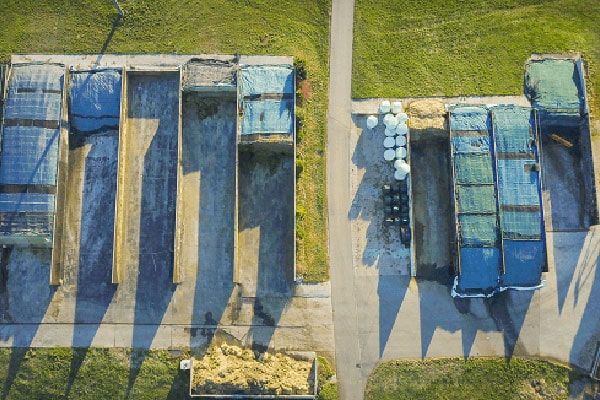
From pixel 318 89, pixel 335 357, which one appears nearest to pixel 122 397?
pixel 335 357

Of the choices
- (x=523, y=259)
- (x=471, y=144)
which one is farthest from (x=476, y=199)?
(x=523, y=259)

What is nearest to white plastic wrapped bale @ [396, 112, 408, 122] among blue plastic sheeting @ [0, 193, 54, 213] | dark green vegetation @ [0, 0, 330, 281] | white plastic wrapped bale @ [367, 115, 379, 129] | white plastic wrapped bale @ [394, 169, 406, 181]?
white plastic wrapped bale @ [367, 115, 379, 129]

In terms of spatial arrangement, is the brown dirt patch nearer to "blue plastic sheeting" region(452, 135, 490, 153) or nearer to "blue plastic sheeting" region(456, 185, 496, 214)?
"blue plastic sheeting" region(452, 135, 490, 153)

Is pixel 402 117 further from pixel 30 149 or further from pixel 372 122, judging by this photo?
pixel 30 149

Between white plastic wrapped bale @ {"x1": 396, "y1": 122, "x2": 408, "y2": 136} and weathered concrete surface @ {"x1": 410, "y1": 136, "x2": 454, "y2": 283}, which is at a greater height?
white plastic wrapped bale @ {"x1": 396, "y1": 122, "x2": 408, "y2": 136}

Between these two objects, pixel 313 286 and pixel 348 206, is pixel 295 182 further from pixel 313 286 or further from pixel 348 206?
pixel 313 286

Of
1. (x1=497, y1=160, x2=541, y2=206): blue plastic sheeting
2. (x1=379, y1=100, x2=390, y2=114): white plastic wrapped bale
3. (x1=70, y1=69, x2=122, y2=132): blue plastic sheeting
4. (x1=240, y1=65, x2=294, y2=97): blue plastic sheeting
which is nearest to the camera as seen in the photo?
(x1=497, y1=160, x2=541, y2=206): blue plastic sheeting

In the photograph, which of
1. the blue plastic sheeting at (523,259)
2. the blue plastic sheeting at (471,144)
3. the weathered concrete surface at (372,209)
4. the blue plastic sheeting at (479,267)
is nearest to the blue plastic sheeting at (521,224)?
the blue plastic sheeting at (523,259)
